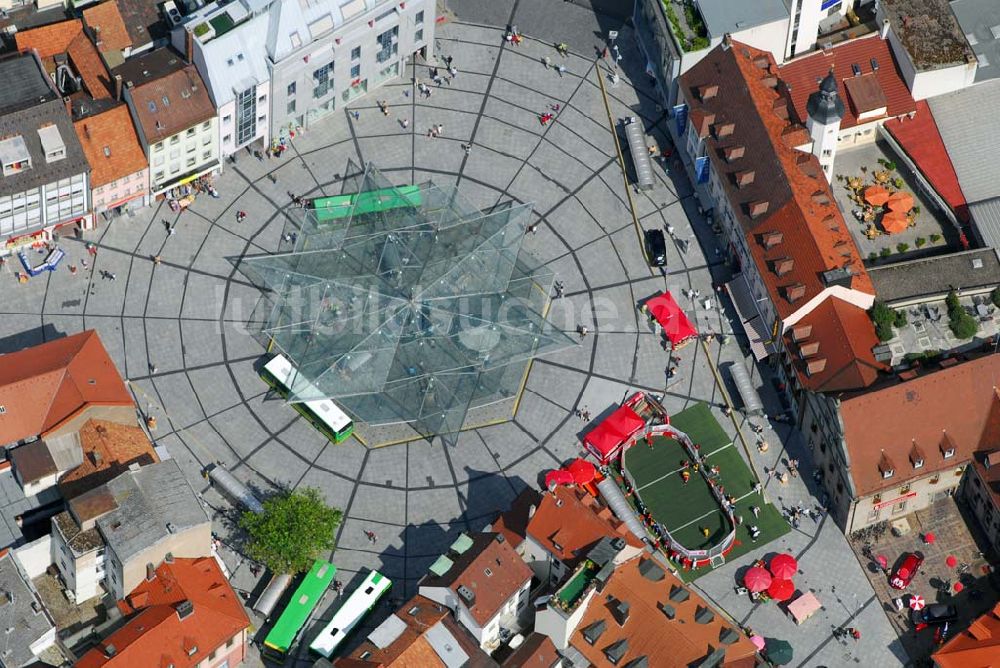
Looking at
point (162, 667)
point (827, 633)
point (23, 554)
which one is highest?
point (23, 554)

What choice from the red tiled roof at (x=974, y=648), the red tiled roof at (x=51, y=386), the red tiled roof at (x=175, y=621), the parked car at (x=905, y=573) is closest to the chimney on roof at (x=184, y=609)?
the red tiled roof at (x=175, y=621)

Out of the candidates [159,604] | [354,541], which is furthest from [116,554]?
[354,541]

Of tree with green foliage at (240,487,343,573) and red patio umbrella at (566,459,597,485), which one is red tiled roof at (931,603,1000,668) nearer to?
red patio umbrella at (566,459,597,485)

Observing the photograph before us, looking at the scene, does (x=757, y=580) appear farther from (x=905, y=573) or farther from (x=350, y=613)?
(x=350, y=613)

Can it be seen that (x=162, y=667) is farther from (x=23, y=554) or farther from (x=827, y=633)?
(x=827, y=633)

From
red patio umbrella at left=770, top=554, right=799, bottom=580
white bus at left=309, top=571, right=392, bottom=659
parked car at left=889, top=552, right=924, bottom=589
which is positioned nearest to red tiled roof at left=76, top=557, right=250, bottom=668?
white bus at left=309, top=571, right=392, bottom=659

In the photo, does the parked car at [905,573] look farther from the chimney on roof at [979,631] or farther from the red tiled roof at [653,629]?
the red tiled roof at [653,629]
